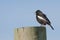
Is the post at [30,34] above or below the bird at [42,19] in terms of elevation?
Result: below

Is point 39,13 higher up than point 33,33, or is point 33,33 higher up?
point 39,13

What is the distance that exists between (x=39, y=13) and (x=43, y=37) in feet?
32.4

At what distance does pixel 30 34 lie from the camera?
156 inches

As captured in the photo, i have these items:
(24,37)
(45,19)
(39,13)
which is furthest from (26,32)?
(39,13)

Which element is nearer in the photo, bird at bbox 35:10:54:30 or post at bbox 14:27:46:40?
post at bbox 14:27:46:40

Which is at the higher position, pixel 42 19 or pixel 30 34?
pixel 42 19

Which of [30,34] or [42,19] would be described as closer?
[30,34]

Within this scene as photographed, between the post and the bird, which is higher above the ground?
the bird

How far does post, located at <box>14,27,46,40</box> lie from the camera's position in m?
3.94

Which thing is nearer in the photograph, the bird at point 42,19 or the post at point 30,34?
the post at point 30,34

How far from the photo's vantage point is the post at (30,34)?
3.94 m

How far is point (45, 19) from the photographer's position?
496 inches

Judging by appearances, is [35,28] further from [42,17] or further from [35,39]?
[42,17]

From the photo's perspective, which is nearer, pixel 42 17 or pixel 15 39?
pixel 15 39
